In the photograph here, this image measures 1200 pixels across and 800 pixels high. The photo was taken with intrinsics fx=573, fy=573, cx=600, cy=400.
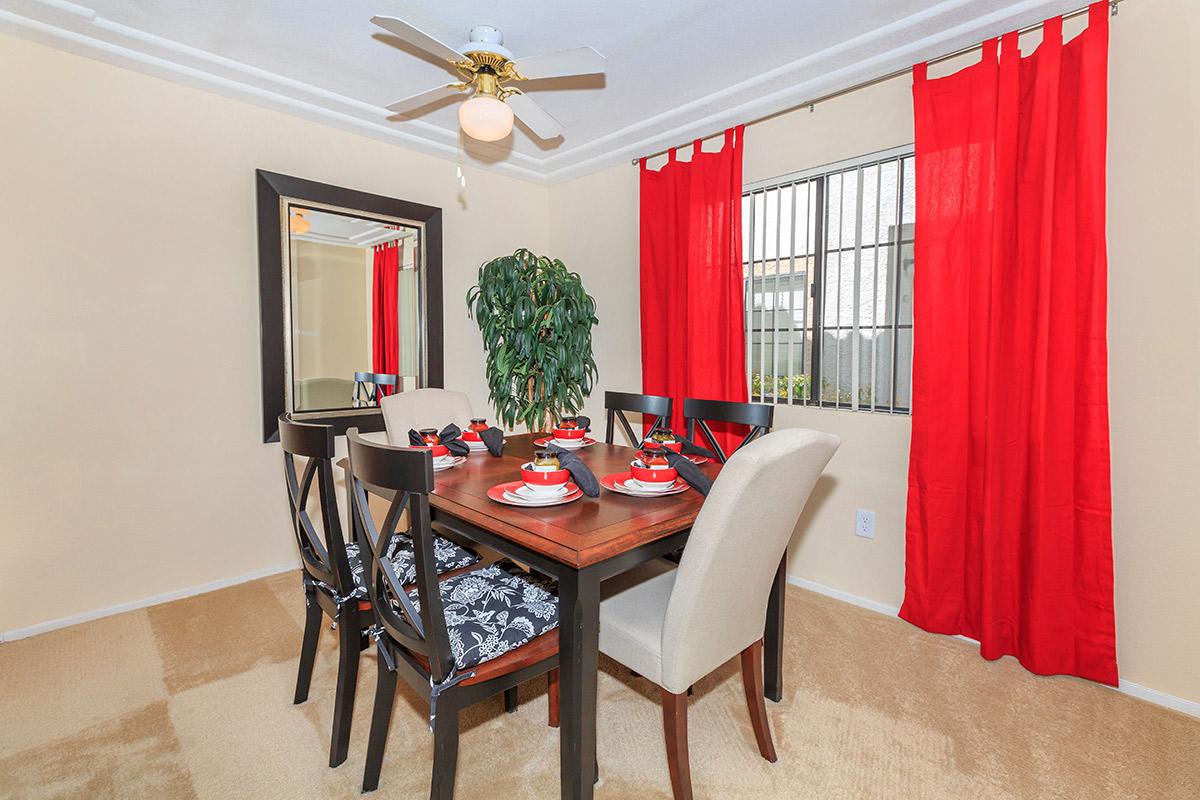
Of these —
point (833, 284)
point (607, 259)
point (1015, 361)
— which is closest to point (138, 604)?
point (607, 259)

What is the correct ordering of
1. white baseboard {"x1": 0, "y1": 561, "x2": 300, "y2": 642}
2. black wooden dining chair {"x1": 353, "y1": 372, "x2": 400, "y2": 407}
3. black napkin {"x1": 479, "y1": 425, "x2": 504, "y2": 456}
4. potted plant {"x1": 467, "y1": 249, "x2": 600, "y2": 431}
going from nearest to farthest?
black napkin {"x1": 479, "y1": 425, "x2": 504, "y2": 456}
white baseboard {"x1": 0, "y1": 561, "x2": 300, "y2": 642}
black wooden dining chair {"x1": 353, "y1": 372, "x2": 400, "y2": 407}
potted plant {"x1": 467, "y1": 249, "x2": 600, "y2": 431}

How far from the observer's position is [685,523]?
1.51 meters

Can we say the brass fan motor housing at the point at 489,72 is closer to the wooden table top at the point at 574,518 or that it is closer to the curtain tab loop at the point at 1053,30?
the wooden table top at the point at 574,518

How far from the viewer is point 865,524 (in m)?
2.71

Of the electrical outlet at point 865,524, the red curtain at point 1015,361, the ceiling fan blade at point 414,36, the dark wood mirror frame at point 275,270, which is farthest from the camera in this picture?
the dark wood mirror frame at point 275,270

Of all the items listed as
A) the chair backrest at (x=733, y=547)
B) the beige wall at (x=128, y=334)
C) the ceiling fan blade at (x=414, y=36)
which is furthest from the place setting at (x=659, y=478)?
the beige wall at (x=128, y=334)

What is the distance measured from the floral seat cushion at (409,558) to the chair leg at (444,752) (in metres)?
0.48

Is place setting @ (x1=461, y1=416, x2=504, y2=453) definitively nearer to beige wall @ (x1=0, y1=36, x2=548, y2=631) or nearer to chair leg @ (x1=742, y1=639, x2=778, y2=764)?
chair leg @ (x1=742, y1=639, x2=778, y2=764)

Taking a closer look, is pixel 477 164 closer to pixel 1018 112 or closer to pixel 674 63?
pixel 674 63

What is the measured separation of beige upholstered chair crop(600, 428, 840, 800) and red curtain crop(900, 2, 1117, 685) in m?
1.18

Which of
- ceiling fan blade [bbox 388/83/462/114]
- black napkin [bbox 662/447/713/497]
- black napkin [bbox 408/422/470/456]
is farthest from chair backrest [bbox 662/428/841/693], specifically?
ceiling fan blade [bbox 388/83/462/114]

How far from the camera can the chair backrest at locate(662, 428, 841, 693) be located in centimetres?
130

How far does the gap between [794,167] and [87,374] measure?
3.40m

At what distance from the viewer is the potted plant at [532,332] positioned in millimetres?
3555
